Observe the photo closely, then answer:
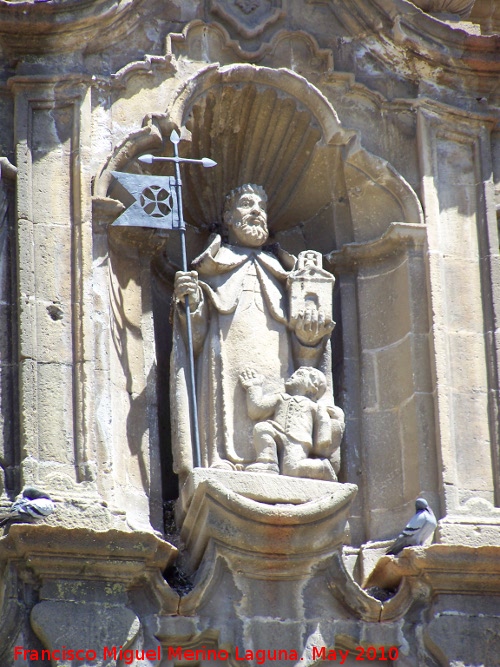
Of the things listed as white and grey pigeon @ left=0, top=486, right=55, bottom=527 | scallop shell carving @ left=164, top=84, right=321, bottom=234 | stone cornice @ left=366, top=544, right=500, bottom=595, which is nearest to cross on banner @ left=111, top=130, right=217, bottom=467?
scallop shell carving @ left=164, top=84, right=321, bottom=234

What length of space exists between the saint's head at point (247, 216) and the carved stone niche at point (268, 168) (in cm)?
32

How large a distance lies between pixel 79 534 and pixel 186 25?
356 centimetres

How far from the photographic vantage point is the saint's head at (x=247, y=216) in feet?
45.1

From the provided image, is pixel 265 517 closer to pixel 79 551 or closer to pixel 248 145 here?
pixel 79 551

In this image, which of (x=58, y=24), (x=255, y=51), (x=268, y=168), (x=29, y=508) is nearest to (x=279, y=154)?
(x=268, y=168)

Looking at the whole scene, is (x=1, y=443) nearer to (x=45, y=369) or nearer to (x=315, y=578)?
(x=45, y=369)

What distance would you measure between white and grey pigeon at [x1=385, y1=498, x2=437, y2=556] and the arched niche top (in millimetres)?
2012

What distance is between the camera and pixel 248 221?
13.8 meters

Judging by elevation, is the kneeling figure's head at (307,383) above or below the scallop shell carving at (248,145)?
below

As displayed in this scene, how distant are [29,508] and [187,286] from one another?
1.79 m

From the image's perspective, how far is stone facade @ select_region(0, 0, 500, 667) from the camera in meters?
12.3

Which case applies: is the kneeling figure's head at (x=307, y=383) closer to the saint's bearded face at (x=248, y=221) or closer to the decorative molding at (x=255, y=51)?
the saint's bearded face at (x=248, y=221)

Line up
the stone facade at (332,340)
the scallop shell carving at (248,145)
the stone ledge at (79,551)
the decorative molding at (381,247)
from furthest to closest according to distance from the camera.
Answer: the scallop shell carving at (248,145) → the decorative molding at (381,247) → the stone facade at (332,340) → the stone ledge at (79,551)

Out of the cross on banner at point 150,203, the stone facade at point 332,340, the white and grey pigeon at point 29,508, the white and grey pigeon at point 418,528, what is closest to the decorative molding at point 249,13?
the stone facade at point 332,340
